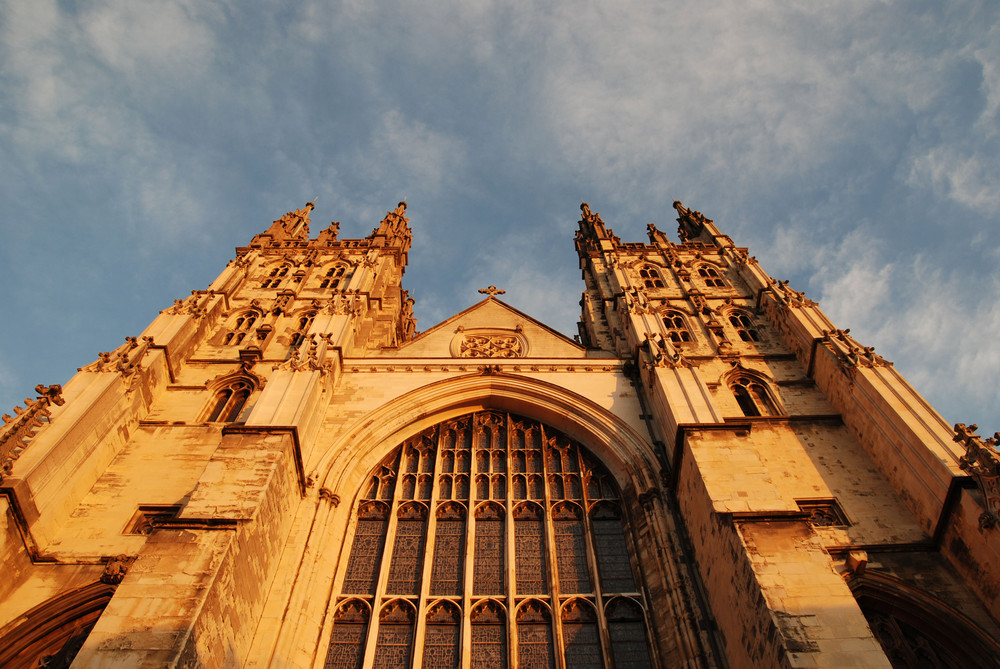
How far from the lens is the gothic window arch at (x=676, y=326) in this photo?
15238 millimetres

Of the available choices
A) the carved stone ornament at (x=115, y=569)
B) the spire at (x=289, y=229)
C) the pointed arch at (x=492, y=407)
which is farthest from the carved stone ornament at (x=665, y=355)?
the spire at (x=289, y=229)

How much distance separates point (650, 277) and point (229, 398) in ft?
39.4

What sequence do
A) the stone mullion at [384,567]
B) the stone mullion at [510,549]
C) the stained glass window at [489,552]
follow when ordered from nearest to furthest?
the stone mullion at [384,567], the stone mullion at [510,549], the stained glass window at [489,552]

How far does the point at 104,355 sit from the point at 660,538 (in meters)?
9.91

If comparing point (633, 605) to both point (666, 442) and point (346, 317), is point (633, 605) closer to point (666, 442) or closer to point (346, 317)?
point (666, 442)

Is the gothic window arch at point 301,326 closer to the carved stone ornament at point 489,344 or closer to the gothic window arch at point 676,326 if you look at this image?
the carved stone ornament at point 489,344

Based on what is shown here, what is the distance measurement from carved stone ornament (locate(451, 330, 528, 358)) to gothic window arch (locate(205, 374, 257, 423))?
4.51 metres

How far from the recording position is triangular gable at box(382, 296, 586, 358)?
15.0 metres

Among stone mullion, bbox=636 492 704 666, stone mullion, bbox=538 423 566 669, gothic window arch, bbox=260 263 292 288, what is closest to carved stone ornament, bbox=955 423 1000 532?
stone mullion, bbox=636 492 704 666

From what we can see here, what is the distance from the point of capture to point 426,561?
31.2 ft

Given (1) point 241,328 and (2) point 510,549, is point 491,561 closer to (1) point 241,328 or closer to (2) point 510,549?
(2) point 510,549

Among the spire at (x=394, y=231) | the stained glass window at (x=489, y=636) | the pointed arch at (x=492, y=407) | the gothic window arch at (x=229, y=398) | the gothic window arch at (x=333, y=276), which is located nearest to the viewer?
the stained glass window at (x=489, y=636)

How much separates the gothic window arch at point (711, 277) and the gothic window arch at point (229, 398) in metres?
12.4

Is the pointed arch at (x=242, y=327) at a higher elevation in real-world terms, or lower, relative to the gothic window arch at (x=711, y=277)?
lower
